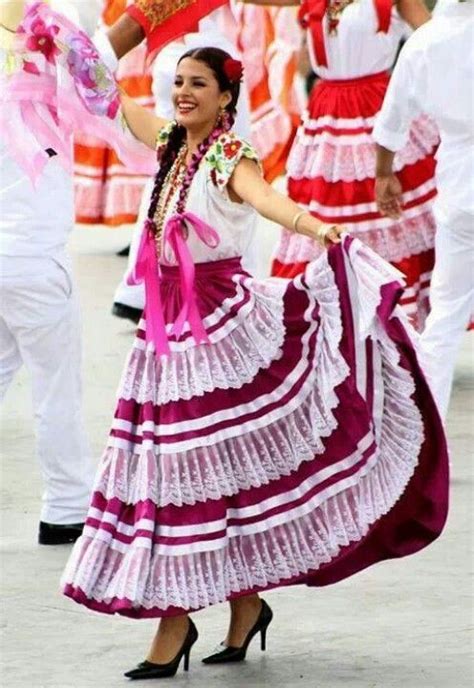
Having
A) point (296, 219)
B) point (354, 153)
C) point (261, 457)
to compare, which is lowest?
point (354, 153)

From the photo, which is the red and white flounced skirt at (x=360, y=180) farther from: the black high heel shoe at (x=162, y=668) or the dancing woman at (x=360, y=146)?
the black high heel shoe at (x=162, y=668)

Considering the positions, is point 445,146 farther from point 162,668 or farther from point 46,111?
point 162,668

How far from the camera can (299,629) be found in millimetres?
5320

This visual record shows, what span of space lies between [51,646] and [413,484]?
98cm

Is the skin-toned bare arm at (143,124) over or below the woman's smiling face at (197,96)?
below

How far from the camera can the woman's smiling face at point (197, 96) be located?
5059 mm

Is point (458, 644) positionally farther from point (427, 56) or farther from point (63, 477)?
point (427, 56)

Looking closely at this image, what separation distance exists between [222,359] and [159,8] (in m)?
2.02

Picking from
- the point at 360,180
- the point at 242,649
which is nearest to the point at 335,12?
the point at 360,180

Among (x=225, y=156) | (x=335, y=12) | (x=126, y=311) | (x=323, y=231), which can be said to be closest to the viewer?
(x=323, y=231)

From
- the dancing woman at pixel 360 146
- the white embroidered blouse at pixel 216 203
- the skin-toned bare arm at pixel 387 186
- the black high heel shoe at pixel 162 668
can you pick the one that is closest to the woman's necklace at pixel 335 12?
the dancing woman at pixel 360 146

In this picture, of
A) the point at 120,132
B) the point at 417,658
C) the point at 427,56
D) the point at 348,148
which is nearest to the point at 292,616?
the point at 417,658

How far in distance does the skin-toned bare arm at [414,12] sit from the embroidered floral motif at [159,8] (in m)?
1.25

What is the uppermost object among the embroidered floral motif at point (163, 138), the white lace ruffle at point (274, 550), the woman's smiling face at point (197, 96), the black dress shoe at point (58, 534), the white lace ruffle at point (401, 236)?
the woman's smiling face at point (197, 96)
